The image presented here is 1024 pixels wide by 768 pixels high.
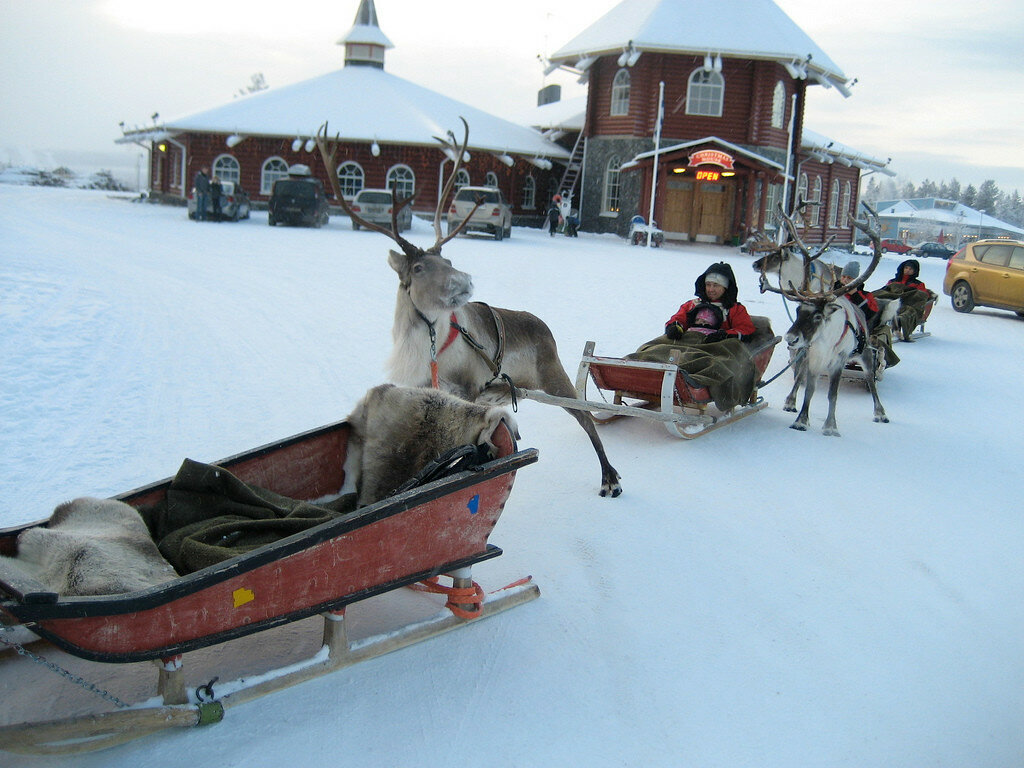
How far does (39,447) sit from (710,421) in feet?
16.4

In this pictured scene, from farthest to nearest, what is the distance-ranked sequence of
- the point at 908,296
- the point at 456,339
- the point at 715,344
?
the point at 908,296 → the point at 715,344 → the point at 456,339

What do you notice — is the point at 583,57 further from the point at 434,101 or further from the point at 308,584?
the point at 308,584

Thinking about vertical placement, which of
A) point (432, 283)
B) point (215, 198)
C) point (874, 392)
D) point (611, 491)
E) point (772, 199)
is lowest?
point (611, 491)

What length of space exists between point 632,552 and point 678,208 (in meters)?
26.4

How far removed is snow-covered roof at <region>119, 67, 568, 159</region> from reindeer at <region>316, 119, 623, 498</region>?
23788mm

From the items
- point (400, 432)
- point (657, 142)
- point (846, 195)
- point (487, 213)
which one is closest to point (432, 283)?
point (400, 432)

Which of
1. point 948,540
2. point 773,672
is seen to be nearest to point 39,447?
point 773,672

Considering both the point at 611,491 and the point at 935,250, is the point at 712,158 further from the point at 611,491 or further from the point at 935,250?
the point at 935,250

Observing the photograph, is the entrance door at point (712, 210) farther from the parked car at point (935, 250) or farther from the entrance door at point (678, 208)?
the parked car at point (935, 250)

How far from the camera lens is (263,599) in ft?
10.3

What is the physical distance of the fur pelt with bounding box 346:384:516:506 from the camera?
14.0 ft

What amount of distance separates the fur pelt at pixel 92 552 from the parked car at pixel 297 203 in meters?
21.8

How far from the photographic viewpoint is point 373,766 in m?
3.14

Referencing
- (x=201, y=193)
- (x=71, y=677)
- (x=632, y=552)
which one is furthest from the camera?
(x=201, y=193)
